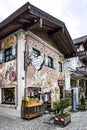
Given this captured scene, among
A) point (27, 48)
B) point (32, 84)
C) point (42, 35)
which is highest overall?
point (42, 35)

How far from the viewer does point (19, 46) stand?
11.7 m

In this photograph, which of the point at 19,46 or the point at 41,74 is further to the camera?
the point at 41,74

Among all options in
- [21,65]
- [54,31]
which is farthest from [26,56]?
[54,31]

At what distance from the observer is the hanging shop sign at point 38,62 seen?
11.1m

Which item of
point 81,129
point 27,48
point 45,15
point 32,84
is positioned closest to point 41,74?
point 32,84

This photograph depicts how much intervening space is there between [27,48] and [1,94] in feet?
12.5

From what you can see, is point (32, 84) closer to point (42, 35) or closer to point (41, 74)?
point (41, 74)

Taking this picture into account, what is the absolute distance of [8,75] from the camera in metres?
12.2

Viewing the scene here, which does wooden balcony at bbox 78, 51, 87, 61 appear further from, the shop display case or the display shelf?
the display shelf

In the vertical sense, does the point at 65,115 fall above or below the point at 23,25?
below

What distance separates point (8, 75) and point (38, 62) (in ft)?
8.11

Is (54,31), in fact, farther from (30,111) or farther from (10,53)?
(30,111)

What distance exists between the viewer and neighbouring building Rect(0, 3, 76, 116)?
1109 cm

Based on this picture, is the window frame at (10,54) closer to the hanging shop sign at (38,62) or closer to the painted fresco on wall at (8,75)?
the painted fresco on wall at (8,75)
